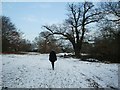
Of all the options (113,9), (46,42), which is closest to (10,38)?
(46,42)

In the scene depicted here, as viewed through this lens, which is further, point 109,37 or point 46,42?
point 46,42

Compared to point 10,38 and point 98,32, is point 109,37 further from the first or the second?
point 10,38

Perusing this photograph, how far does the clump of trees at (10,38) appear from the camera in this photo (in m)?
52.5

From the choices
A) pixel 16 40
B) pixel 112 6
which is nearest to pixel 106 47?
pixel 112 6

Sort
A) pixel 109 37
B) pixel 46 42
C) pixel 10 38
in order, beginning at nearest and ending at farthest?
pixel 109 37
pixel 46 42
pixel 10 38

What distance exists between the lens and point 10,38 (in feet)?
183

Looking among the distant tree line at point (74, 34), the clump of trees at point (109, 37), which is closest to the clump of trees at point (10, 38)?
the distant tree line at point (74, 34)

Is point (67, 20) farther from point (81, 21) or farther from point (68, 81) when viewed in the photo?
point (68, 81)

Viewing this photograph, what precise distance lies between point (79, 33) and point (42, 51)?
31.7 feet

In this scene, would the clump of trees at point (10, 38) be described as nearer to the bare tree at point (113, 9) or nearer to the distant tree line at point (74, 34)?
the distant tree line at point (74, 34)

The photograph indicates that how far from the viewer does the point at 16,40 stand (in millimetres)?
57000

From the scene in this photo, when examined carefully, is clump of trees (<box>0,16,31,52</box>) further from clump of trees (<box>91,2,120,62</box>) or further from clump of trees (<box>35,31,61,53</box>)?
clump of trees (<box>91,2,120,62</box>)

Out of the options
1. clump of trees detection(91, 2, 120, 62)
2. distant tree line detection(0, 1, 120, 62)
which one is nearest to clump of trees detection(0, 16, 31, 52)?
distant tree line detection(0, 1, 120, 62)

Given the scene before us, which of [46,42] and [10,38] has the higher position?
[10,38]
